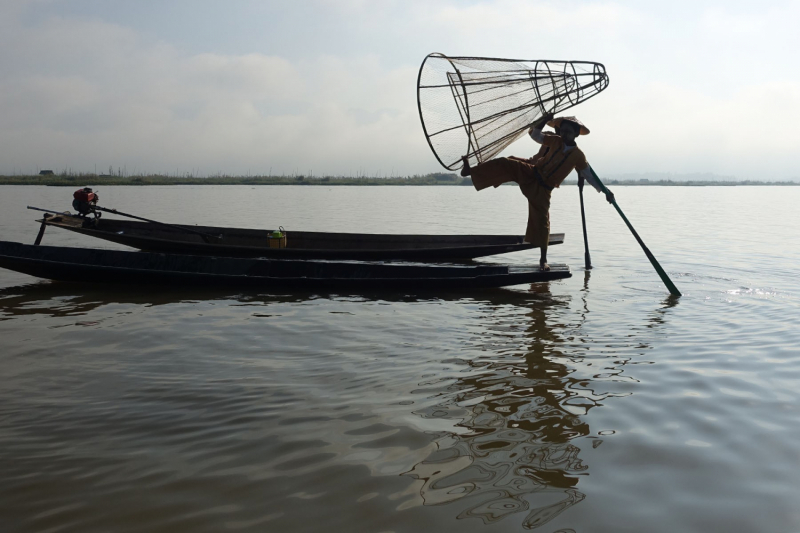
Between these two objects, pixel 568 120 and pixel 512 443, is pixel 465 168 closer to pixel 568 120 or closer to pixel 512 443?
pixel 568 120

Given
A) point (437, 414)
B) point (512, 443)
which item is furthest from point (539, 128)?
point (512, 443)

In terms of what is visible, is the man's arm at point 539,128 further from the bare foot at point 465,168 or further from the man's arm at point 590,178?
the bare foot at point 465,168

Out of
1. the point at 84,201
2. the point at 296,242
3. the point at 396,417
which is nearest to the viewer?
the point at 396,417

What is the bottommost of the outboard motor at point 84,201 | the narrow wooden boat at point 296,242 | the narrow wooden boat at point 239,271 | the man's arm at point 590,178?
the narrow wooden boat at point 239,271

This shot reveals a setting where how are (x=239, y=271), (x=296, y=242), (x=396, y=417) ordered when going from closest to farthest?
1. (x=396, y=417)
2. (x=239, y=271)
3. (x=296, y=242)

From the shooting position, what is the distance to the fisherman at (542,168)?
7.36 m

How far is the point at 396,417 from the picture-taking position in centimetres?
372

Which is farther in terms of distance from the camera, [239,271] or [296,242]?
[296,242]

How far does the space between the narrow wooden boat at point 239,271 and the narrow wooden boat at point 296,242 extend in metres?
1.37

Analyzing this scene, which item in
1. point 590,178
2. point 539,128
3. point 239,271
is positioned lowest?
point 239,271

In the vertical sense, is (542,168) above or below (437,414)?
above

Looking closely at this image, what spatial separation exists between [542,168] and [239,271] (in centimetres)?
482

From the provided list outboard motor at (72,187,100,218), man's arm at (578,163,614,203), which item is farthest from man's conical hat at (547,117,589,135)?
outboard motor at (72,187,100,218)

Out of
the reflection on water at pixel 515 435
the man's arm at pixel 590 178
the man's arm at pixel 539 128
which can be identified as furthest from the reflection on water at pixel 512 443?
the man's arm at pixel 590 178
